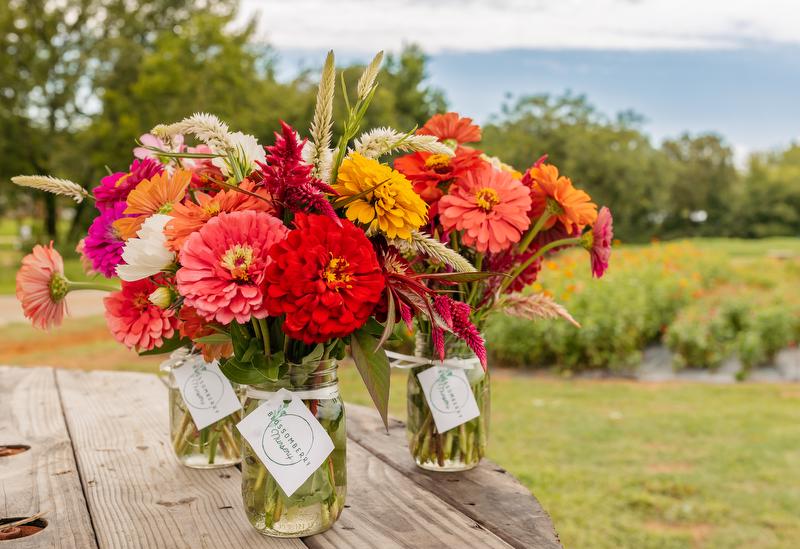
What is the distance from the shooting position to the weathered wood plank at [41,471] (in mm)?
1242

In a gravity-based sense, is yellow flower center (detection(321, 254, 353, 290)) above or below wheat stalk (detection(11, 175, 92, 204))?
below

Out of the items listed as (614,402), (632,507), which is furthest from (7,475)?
(614,402)

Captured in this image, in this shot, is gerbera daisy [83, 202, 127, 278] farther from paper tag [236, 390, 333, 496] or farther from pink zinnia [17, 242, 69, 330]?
paper tag [236, 390, 333, 496]

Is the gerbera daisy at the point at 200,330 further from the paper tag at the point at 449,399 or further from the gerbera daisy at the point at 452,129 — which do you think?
the gerbera daisy at the point at 452,129

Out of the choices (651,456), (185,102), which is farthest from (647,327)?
(185,102)

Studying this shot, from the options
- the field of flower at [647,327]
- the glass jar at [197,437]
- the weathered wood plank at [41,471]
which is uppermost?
the glass jar at [197,437]

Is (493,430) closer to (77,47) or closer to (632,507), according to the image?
(632,507)

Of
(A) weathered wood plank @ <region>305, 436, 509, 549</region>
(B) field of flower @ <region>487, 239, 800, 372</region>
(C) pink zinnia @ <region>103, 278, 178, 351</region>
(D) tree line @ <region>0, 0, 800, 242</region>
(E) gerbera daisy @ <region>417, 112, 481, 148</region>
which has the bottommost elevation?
(B) field of flower @ <region>487, 239, 800, 372</region>

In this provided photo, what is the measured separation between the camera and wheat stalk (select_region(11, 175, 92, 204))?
1.16m

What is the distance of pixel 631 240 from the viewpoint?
987 inches

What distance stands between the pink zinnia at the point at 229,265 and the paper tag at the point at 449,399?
20.4 inches

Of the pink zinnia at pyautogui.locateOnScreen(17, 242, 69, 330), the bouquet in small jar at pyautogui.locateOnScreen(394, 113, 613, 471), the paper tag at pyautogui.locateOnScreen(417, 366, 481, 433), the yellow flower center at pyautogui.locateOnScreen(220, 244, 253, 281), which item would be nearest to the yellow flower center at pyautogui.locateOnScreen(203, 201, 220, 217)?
the yellow flower center at pyautogui.locateOnScreen(220, 244, 253, 281)

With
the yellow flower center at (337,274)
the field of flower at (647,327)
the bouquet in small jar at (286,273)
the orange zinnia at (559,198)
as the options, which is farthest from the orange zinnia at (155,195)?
the field of flower at (647,327)

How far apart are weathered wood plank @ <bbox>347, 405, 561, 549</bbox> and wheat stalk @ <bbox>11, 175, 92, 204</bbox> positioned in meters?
0.78
